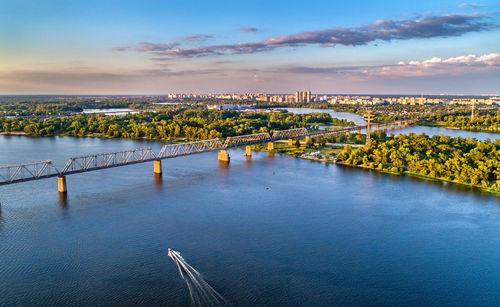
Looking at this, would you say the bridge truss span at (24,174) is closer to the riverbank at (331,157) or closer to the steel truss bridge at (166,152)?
the steel truss bridge at (166,152)

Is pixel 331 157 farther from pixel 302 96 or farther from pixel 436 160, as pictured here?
pixel 302 96

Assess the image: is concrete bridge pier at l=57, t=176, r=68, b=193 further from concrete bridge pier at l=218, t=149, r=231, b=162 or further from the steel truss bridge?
concrete bridge pier at l=218, t=149, r=231, b=162

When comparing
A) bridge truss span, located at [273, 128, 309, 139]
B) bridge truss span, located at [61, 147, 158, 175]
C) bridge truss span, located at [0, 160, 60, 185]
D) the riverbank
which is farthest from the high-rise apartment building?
bridge truss span, located at [0, 160, 60, 185]

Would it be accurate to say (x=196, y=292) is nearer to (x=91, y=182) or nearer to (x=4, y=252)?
(x=4, y=252)

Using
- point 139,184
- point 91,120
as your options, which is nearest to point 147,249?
point 139,184

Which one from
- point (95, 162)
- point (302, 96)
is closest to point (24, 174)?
point (95, 162)

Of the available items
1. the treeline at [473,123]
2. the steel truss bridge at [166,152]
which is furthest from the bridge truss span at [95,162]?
the treeline at [473,123]
